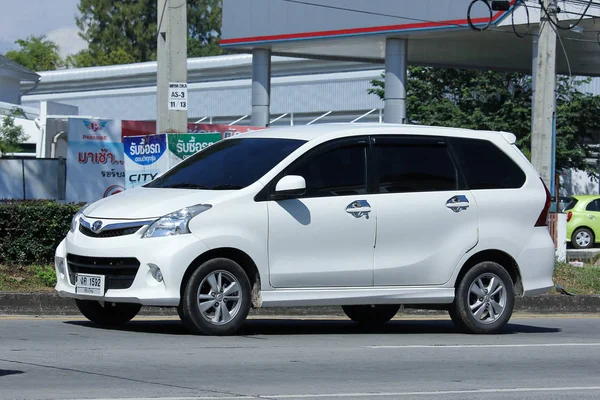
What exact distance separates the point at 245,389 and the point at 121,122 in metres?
12.7

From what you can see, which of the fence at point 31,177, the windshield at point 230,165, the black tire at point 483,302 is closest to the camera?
the windshield at point 230,165

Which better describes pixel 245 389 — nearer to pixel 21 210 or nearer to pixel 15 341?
pixel 15 341

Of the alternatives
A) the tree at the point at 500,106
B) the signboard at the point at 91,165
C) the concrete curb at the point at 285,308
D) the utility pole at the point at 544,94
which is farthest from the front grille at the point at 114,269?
the tree at the point at 500,106

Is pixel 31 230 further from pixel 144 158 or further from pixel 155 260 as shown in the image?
pixel 155 260

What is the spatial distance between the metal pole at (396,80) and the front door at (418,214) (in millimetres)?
17752

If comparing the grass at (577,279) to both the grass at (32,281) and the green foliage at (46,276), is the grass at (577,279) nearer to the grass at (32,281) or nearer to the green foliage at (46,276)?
the grass at (32,281)

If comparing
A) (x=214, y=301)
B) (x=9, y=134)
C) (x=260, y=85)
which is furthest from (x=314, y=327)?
(x=9, y=134)

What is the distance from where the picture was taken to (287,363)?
904 centimetres

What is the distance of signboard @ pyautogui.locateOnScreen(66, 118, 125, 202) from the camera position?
62.4 feet

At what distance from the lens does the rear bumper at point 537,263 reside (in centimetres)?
1184

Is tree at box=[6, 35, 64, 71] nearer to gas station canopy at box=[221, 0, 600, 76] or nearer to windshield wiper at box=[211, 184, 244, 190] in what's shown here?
gas station canopy at box=[221, 0, 600, 76]

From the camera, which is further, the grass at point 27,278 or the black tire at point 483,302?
the grass at point 27,278

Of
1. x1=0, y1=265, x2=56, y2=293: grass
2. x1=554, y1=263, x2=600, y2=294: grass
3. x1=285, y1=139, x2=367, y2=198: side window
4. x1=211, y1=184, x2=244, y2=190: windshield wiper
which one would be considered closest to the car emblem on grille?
x1=211, y1=184, x2=244, y2=190: windshield wiper

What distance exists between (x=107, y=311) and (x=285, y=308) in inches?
135
